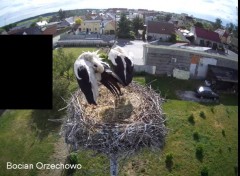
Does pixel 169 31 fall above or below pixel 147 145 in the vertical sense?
below

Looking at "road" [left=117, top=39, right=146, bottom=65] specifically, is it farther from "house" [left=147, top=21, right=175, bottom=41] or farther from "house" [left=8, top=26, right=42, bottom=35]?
"house" [left=8, top=26, right=42, bottom=35]

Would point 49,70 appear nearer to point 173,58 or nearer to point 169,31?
point 173,58

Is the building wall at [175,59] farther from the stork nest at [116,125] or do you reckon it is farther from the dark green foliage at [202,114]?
the stork nest at [116,125]

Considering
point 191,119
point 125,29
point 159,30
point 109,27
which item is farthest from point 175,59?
point 109,27

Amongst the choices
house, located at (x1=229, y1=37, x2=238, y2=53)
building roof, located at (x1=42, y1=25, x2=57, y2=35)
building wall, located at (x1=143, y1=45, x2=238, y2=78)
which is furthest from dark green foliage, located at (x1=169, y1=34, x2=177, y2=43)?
building roof, located at (x1=42, y1=25, x2=57, y2=35)

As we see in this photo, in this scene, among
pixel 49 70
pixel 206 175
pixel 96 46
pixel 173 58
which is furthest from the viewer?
pixel 96 46

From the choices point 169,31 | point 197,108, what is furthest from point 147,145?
point 169,31

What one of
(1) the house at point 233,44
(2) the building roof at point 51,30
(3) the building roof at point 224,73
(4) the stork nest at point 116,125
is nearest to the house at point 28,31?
(2) the building roof at point 51,30
